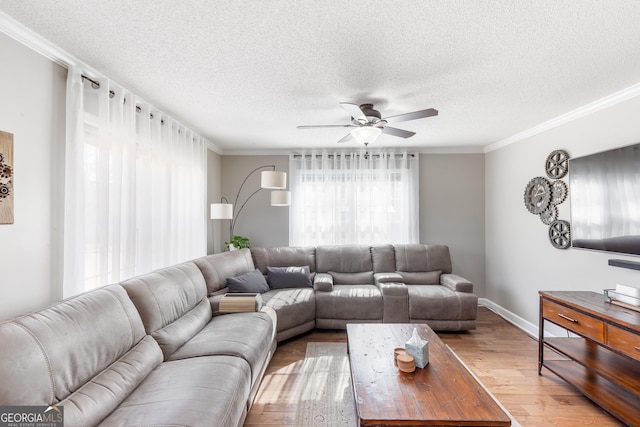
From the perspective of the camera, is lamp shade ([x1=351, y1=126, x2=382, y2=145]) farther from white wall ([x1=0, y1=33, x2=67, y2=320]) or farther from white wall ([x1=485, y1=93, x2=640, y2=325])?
white wall ([x1=0, y1=33, x2=67, y2=320])

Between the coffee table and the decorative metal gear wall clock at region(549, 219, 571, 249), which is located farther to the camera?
the decorative metal gear wall clock at region(549, 219, 571, 249)

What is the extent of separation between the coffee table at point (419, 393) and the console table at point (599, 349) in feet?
3.54

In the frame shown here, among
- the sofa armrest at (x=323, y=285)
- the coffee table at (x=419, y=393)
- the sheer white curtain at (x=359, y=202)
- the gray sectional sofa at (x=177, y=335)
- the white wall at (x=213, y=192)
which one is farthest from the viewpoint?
the sheer white curtain at (x=359, y=202)

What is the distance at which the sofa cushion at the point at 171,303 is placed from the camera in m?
2.10

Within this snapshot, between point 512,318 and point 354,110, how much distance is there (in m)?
3.69

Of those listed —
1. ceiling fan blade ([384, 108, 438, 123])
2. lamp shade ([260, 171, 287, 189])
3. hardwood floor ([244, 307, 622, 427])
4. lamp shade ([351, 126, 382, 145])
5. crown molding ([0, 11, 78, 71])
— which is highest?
crown molding ([0, 11, 78, 71])

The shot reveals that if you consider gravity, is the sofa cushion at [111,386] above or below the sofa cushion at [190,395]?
above

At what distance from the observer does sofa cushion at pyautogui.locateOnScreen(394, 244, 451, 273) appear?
4.41m

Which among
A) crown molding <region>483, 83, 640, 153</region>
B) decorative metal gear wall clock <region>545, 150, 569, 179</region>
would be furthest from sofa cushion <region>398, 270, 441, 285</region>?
crown molding <region>483, 83, 640, 153</region>

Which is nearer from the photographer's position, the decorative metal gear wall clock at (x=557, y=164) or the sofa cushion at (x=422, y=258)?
the decorative metal gear wall clock at (x=557, y=164)

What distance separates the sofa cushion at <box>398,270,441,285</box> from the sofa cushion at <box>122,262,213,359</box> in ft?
9.16

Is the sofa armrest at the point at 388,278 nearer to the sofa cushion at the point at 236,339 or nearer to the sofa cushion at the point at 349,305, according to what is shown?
the sofa cushion at the point at 349,305

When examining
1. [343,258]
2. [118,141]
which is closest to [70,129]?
[118,141]

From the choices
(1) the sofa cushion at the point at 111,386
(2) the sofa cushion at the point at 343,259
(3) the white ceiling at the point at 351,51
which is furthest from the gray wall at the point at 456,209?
(1) the sofa cushion at the point at 111,386
